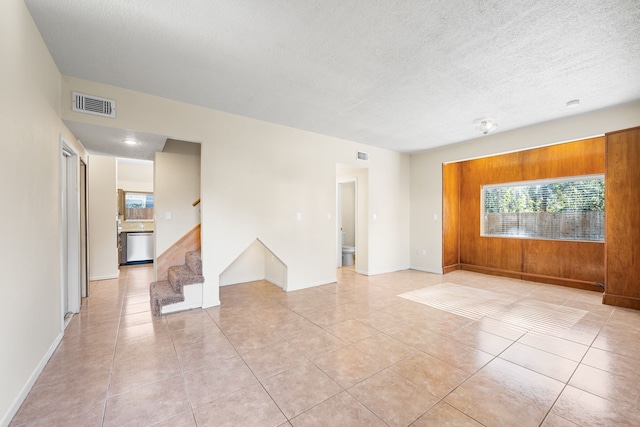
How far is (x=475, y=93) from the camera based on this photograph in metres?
3.18

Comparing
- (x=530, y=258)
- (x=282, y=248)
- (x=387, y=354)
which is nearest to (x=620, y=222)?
(x=530, y=258)

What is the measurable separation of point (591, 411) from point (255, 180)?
4.00m

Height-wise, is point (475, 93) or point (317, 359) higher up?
point (475, 93)

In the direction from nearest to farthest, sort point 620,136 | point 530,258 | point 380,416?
point 380,416 < point 620,136 < point 530,258

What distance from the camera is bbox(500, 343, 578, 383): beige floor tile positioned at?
2145mm

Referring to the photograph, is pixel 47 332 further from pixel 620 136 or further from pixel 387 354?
pixel 620 136

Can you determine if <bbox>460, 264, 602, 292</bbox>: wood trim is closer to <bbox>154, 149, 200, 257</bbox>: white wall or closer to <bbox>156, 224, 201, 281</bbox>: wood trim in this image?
<bbox>156, 224, 201, 281</bbox>: wood trim

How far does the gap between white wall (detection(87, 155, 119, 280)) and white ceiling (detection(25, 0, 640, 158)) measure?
2856 mm

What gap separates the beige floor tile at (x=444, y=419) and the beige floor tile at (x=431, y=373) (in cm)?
15

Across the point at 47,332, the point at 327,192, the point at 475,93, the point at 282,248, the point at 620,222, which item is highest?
the point at 475,93

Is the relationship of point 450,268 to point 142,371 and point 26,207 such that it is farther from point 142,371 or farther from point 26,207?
point 26,207

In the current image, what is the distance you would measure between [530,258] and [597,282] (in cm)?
96

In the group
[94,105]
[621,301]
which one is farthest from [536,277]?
[94,105]

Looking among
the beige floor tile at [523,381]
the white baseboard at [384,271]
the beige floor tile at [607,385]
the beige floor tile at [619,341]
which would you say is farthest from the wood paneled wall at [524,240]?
the beige floor tile at [523,381]
